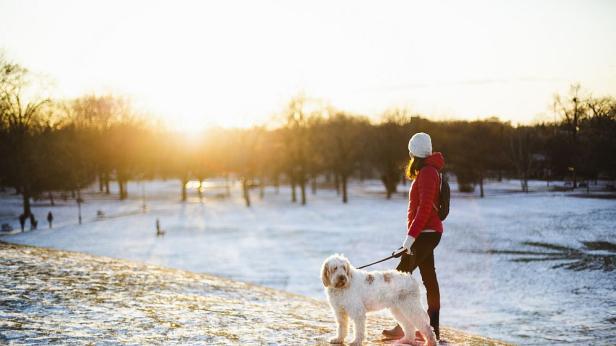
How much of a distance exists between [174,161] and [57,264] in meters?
59.0

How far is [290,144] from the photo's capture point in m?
59.4

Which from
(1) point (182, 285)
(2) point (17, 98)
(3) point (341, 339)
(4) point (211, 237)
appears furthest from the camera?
(2) point (17, 98)

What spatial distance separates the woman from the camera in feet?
20.3

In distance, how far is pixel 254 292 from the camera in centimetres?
1245

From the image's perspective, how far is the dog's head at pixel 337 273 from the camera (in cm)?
586

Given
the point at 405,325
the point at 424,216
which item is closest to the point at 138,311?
the point at 405,325

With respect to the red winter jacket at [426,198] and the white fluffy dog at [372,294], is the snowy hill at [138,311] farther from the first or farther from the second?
the red winter jacket at [426,198]

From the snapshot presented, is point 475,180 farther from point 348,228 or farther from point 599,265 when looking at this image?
point 599,265

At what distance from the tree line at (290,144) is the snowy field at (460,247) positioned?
5.40ft

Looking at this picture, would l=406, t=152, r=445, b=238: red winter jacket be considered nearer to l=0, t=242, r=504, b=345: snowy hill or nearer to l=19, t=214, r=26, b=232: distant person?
l=0, t=242, r=504, b=345: snowy hill

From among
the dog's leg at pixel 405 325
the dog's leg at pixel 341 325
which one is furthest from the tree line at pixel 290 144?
the dog's leg at pixel 341 325

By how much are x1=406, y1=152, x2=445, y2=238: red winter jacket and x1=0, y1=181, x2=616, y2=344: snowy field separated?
249 inches

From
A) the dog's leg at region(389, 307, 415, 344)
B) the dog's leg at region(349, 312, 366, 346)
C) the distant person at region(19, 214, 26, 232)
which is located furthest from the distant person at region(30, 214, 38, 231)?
the dog's leg at region(389, 307, 415, 344)

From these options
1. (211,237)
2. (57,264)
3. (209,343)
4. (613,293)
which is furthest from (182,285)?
(211,237)
